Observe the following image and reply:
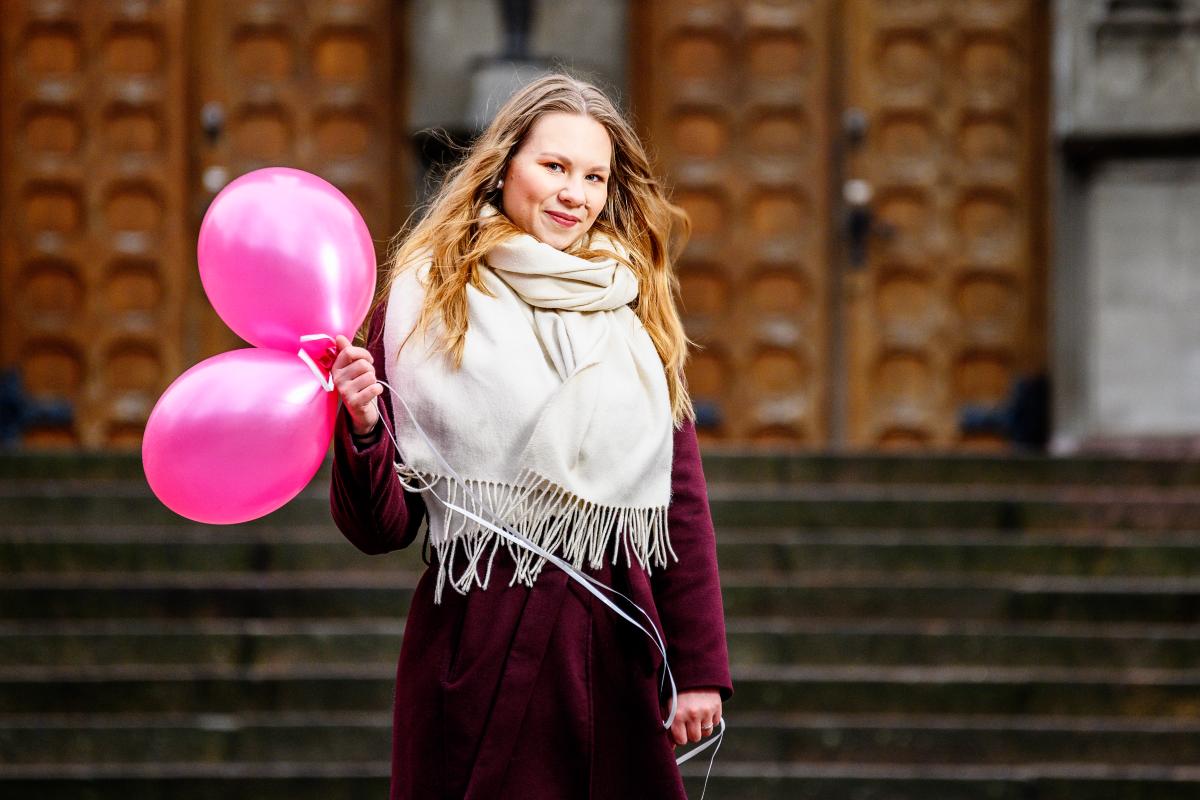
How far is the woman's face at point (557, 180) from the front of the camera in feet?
8.86

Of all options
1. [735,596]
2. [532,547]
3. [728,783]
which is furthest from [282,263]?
[735,596]

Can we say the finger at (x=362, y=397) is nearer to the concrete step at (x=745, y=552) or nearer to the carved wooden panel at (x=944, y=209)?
the concrete step at (x=745, y=552)

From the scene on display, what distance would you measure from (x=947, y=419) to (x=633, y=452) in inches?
243

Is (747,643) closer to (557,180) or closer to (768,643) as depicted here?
(768,643)

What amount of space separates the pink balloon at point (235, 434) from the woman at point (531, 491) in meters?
0.07

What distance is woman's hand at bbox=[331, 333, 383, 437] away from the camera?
2.44 metres

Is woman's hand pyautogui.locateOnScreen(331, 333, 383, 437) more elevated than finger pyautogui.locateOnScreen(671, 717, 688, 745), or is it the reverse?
woman's hand pyautogui.locateOnScreen(331, 333, 383, 437)

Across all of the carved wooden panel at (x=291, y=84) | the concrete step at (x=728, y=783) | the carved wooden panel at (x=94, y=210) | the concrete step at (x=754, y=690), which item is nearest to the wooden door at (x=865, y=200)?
the carved wooden panel at (x=291, y=84)

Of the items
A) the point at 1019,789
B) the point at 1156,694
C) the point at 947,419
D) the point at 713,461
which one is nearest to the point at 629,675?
the point at 1019,789

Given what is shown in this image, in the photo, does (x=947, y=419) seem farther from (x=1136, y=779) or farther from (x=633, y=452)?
(x=633, y=452)

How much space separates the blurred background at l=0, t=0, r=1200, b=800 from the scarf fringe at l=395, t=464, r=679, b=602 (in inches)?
141

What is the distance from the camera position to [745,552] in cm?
626

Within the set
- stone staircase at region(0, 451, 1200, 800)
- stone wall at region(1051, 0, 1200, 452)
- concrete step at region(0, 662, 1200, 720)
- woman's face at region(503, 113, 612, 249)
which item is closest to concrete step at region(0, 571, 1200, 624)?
stone staircase at region(0, 451, 1200, 800)

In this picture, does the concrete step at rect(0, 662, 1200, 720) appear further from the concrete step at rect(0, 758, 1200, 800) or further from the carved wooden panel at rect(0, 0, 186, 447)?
the carved wooden panel at rect(0, 0, 186, 447)
